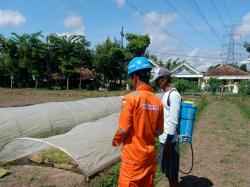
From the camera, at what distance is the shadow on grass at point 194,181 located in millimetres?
5574

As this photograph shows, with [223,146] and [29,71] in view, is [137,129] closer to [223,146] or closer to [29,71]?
[223,146]

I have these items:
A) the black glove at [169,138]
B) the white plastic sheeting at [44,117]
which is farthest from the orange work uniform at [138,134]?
the white plastic sheeting at [44,117]

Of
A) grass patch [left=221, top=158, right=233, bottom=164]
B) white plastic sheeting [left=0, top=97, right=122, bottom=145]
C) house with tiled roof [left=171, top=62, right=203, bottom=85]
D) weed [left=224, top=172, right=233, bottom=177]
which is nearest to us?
Answer: weed [left=224, top=172, right=233, bottom=177]

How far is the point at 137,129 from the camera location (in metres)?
2.97

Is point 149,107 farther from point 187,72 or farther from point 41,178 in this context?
point 187,72

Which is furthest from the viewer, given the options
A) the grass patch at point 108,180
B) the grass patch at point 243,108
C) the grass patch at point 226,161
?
the grass patch at point 243,108

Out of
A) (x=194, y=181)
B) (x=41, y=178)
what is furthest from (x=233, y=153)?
(x=41, y=178)

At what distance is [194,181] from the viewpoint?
5.78 metres

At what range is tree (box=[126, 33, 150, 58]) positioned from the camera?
39.2m

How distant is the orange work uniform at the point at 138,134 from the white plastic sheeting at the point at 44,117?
5.57 meters

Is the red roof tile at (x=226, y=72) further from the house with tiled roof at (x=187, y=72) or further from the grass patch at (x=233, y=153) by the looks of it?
the grass patch at (x=233, y=153)

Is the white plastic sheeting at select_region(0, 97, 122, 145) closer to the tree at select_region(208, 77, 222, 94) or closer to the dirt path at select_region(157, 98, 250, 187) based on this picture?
the dirt path at select_region(157, 98, 250, 187)

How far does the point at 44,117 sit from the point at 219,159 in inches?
189

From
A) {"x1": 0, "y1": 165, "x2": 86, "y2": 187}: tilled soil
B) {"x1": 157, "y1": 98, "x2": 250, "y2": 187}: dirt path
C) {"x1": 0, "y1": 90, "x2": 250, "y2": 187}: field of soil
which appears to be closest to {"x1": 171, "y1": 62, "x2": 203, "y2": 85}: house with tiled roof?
{"x1": 157, "y1": 98, "x2": 250, "y2": 187}: dirt path
